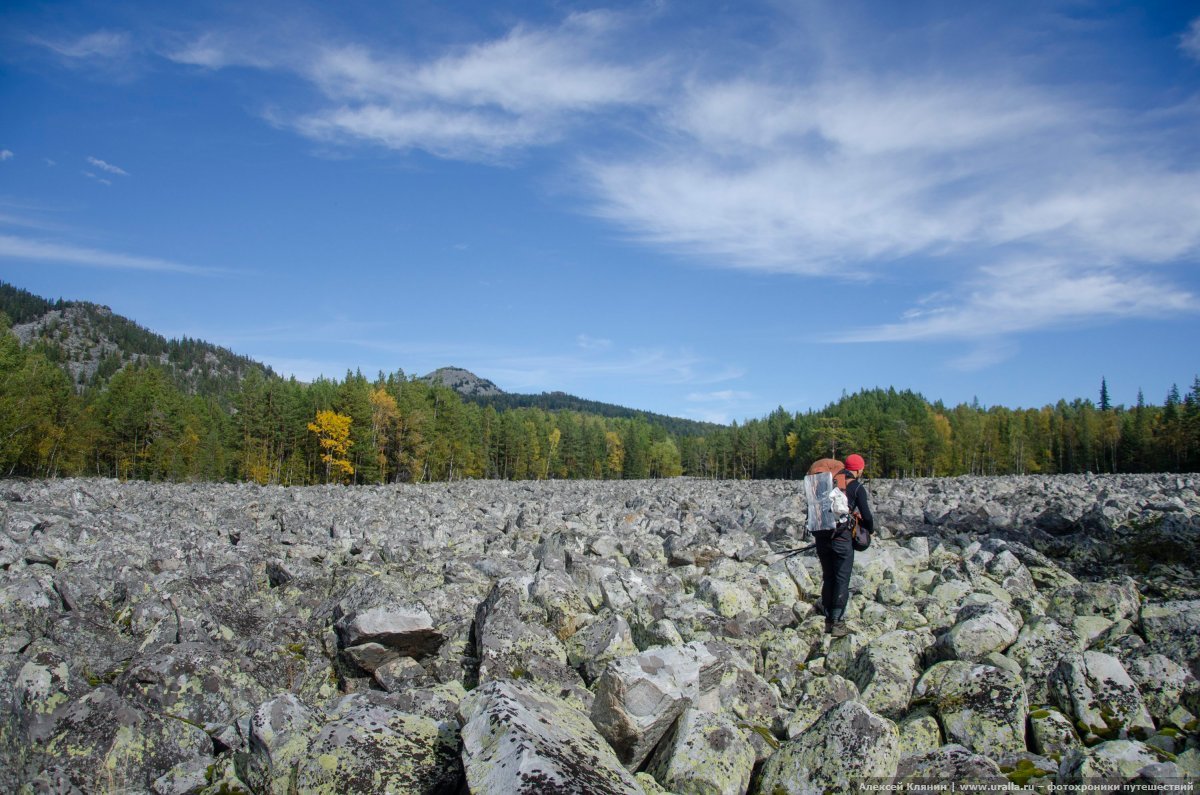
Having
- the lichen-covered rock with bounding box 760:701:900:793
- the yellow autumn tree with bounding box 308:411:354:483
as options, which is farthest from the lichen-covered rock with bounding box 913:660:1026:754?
the yellow autumn tree with bounding box 308:411:354:483

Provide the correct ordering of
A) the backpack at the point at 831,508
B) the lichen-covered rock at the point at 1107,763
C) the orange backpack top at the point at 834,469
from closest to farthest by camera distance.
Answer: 1. the lichen-covered rock at the point at 1107,763
2. the backpack at the point at 831,508
3. the orange backpack top at the point at 834,469

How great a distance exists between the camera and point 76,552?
11250 mm

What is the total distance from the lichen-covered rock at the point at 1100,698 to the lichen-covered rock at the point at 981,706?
0.47 metres

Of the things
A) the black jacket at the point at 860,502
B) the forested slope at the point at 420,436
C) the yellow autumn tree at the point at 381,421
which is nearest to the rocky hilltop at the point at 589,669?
the black jacket at the point at 860,502

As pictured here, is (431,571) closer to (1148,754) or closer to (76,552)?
(76,552)

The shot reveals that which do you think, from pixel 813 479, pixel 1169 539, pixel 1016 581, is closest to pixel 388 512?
pixel 813 479

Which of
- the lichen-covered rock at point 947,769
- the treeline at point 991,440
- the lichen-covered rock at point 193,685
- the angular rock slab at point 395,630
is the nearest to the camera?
the lichen-covered rock at point 947,769

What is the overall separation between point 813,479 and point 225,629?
753cm

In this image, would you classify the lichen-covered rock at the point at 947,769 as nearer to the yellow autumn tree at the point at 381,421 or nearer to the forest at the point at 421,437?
the forest at the point at 421,437

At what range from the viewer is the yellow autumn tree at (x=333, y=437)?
66250 mm

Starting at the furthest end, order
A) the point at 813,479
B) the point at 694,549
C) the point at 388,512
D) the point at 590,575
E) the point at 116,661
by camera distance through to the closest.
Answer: the point at 388,512 → the point at 694,549 → the point at 590,575 → the point at 813,479 → the point at 116,661

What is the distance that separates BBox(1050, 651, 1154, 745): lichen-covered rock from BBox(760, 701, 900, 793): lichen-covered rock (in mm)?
1933

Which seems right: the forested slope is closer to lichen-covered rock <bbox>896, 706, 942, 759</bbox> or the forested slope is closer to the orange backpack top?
the orange backpack top

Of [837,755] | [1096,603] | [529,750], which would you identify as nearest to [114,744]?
[529,750]
